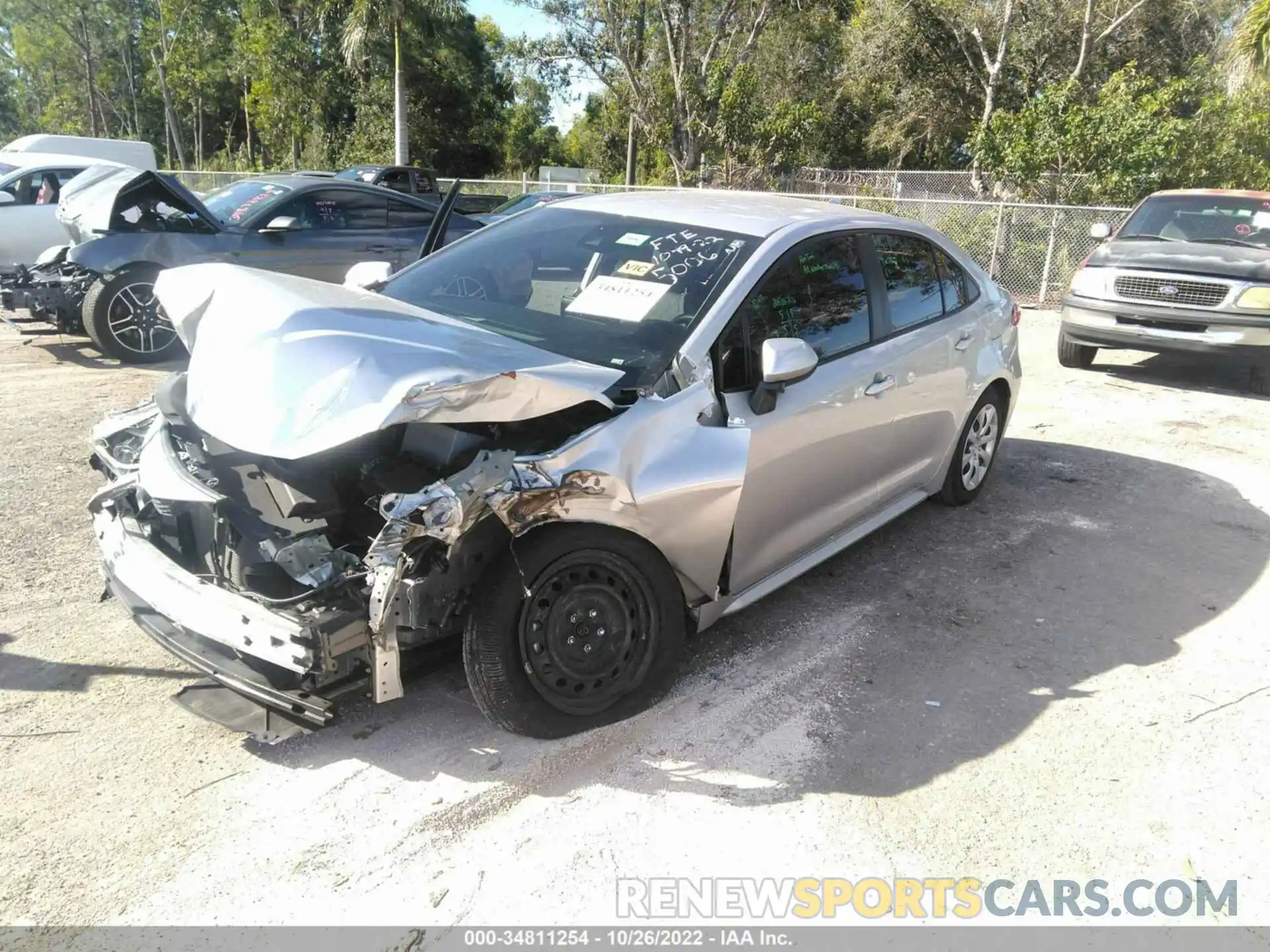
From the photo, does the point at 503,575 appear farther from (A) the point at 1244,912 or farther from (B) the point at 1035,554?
(B) the point at 1035,554

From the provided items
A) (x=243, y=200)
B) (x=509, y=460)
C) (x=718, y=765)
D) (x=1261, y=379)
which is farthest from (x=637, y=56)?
(x=718, y=765)

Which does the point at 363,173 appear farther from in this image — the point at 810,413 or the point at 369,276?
the point at 810,413

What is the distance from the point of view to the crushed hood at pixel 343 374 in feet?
8.95

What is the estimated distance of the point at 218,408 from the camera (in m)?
3.05

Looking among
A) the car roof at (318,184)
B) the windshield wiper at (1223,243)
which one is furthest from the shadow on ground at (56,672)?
the windshield wiper at (1223,243)

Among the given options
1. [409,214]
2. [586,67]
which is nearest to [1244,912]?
[409,214]

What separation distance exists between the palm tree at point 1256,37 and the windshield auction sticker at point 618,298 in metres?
18.0

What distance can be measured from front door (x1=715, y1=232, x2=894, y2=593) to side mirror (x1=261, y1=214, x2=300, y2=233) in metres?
6.22

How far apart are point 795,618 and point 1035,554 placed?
1.73 metres

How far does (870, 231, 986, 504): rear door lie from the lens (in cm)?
447

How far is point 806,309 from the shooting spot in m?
3.94

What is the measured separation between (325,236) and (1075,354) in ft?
26.0

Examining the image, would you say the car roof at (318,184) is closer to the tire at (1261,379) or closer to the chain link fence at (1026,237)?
the chain link fence at (1026,237)

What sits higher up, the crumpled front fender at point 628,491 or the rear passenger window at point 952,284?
the rear passenger window at point 952,284
